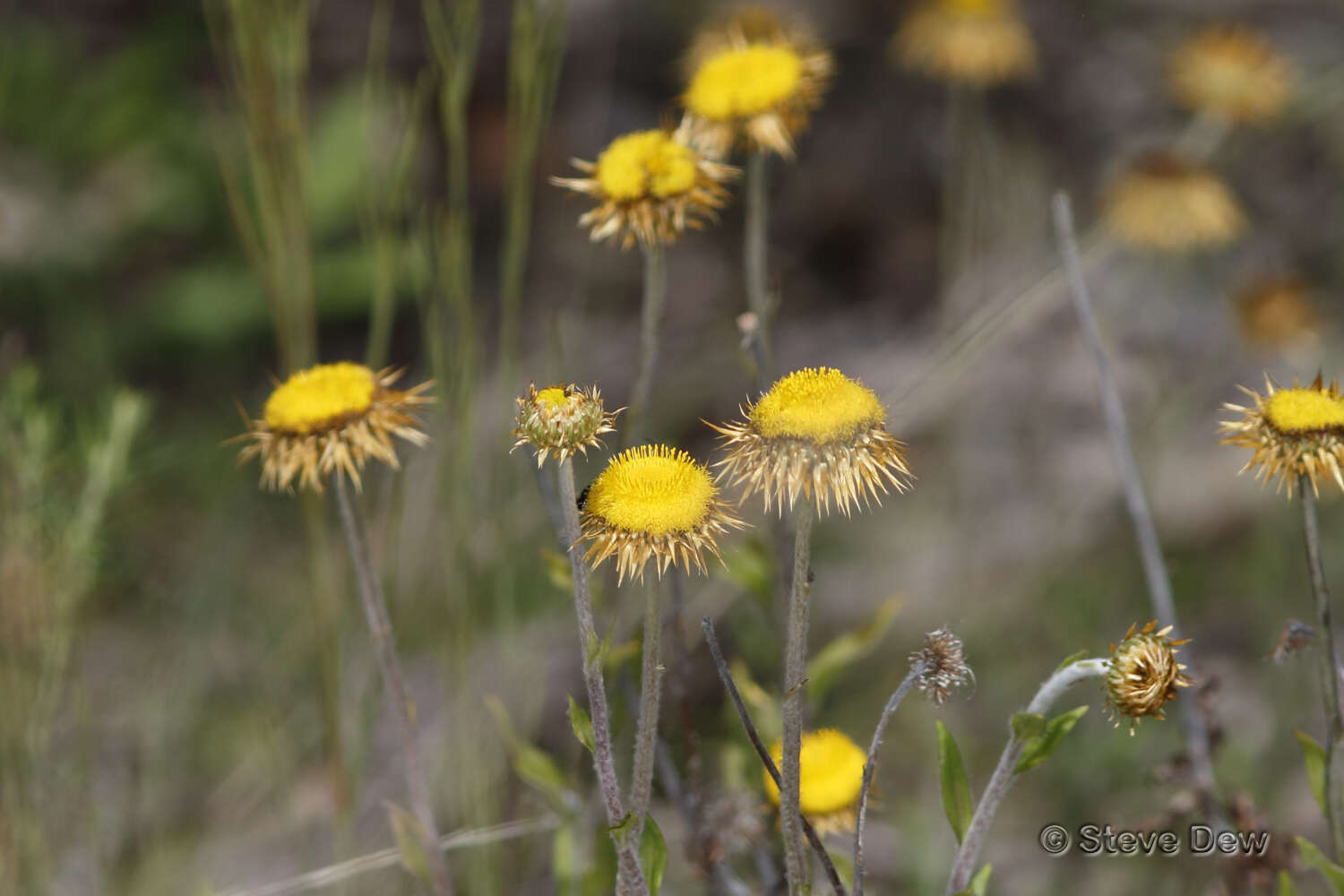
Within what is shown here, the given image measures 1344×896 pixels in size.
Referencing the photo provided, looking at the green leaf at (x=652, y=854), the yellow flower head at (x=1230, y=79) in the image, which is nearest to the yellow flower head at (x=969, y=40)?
the yellow flower head at (x=1230, y=79)

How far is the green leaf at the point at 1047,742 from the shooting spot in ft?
2.05

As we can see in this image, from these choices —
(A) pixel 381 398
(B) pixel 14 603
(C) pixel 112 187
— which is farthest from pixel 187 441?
(A) pixel 381 398

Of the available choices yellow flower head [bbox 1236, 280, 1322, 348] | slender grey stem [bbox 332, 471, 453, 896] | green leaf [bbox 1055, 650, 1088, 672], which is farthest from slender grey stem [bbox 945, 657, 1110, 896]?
yellow flower head [bbox 1236, 280, 1322, 348]

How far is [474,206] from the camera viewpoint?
2.68 m

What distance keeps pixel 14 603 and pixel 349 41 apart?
79.4 inches

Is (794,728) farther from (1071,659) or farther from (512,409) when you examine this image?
(512,409)

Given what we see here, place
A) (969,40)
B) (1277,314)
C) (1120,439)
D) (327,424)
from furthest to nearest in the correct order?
(969,40) → (1277,314) → (1120,439) → (327,424)

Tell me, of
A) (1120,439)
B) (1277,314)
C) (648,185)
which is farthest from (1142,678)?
(1277,314)

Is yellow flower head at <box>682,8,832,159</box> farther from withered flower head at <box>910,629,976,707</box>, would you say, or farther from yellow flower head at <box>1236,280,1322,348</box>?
yellow flower head at <box>1236,280,1322,348</box>

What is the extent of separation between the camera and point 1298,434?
2.09ft

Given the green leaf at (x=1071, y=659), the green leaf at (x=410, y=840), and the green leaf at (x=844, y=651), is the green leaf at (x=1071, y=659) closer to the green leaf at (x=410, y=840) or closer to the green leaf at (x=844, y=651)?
the green leaf at (x=844, y=651)

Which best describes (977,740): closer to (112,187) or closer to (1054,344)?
(1054,344)

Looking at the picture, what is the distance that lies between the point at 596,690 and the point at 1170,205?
5.35 feet

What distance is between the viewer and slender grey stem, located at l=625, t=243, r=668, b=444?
0.81 metres
